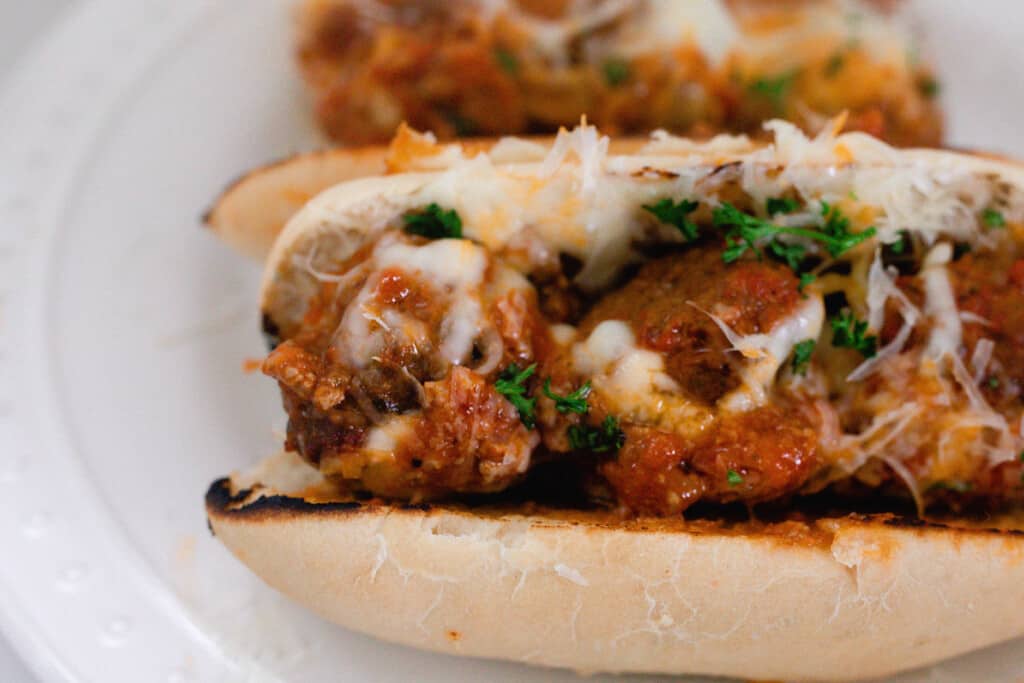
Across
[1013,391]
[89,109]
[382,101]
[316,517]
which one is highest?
[89,109]

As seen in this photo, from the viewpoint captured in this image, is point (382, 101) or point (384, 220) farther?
point (382, 101)

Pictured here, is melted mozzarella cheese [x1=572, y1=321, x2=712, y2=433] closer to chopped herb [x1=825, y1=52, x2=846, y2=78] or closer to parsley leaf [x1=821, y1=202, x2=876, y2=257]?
parsley leaf [x1=821, y1=202, x2=876, y2=257]

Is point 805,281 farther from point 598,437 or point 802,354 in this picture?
point 598,437

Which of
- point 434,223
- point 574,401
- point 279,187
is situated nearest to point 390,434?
point 574,401

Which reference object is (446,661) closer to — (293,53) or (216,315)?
(216,315)

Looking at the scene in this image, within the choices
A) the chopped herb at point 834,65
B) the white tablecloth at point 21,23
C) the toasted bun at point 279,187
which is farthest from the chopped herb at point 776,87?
the white tablecloth at point 21,23

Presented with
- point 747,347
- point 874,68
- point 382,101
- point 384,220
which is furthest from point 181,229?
point 874,68
